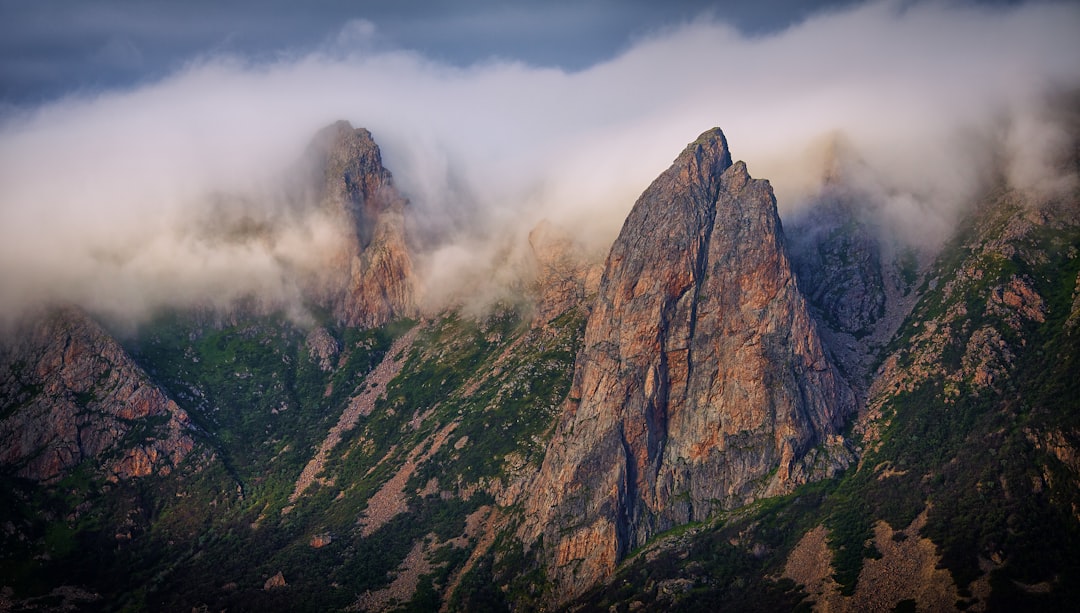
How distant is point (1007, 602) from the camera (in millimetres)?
177000

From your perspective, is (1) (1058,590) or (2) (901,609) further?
(2) (901,609)

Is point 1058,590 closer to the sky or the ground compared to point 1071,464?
closer to the ground

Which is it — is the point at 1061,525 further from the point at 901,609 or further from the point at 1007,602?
the point at 901,609

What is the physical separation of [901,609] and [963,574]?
17255mm

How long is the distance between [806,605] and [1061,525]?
6271cm

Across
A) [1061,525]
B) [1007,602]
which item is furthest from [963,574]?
[1061,525]

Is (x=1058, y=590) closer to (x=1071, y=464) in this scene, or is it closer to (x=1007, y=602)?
(x=1007, y=602)

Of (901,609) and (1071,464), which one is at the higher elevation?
(1071,464)

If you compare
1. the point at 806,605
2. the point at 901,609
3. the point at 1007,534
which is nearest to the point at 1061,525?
the point at 1007,534

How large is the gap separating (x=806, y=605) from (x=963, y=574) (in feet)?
122

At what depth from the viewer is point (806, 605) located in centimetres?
19975

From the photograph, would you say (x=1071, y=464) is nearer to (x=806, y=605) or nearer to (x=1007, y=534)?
(x=1007, y=534)

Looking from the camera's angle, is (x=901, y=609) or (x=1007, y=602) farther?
(x=901, y=609)

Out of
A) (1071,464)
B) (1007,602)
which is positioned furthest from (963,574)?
(1071,464)
